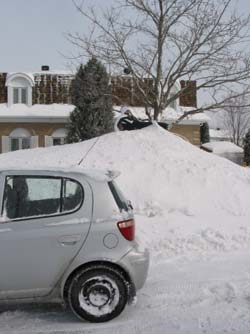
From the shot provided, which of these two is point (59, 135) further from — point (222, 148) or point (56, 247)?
point (56, 247)

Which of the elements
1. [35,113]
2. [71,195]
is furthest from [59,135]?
[71,195]

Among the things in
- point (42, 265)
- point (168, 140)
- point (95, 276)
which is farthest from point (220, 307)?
point (168, 140)

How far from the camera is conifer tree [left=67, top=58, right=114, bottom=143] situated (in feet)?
69.6

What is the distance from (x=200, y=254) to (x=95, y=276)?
9.94 ft

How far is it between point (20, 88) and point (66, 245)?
74.1 feet

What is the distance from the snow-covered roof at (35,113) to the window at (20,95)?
0.34 meters

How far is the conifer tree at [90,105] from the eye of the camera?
21203mm

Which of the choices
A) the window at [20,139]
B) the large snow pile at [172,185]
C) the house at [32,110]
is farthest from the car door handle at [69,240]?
the window at [20,139]

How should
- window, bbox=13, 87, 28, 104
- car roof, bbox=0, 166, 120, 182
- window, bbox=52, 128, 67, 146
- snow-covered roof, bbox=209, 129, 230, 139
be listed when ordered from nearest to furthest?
car roof, bbox=0, 166, 120, 182 < window, bbox=52, 128, 67, 146 < window, bbox=13, 87, 28, 104 < snow-covered roof, bbox=209, 129, 230, 139

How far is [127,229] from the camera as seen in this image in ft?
16.4

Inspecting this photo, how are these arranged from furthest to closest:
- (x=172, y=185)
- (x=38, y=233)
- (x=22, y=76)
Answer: (x=22, y=76) → (x=172, y=185) → (x=38, y=233)

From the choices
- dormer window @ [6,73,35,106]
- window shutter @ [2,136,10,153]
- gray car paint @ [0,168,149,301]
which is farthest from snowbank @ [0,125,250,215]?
dormer window @ [6,73,35,106]

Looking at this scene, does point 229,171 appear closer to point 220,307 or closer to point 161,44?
point 220,307

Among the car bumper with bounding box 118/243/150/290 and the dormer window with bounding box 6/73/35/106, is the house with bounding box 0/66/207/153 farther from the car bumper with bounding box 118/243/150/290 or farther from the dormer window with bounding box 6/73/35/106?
the car bumper with bounding box 118/243/150/290
